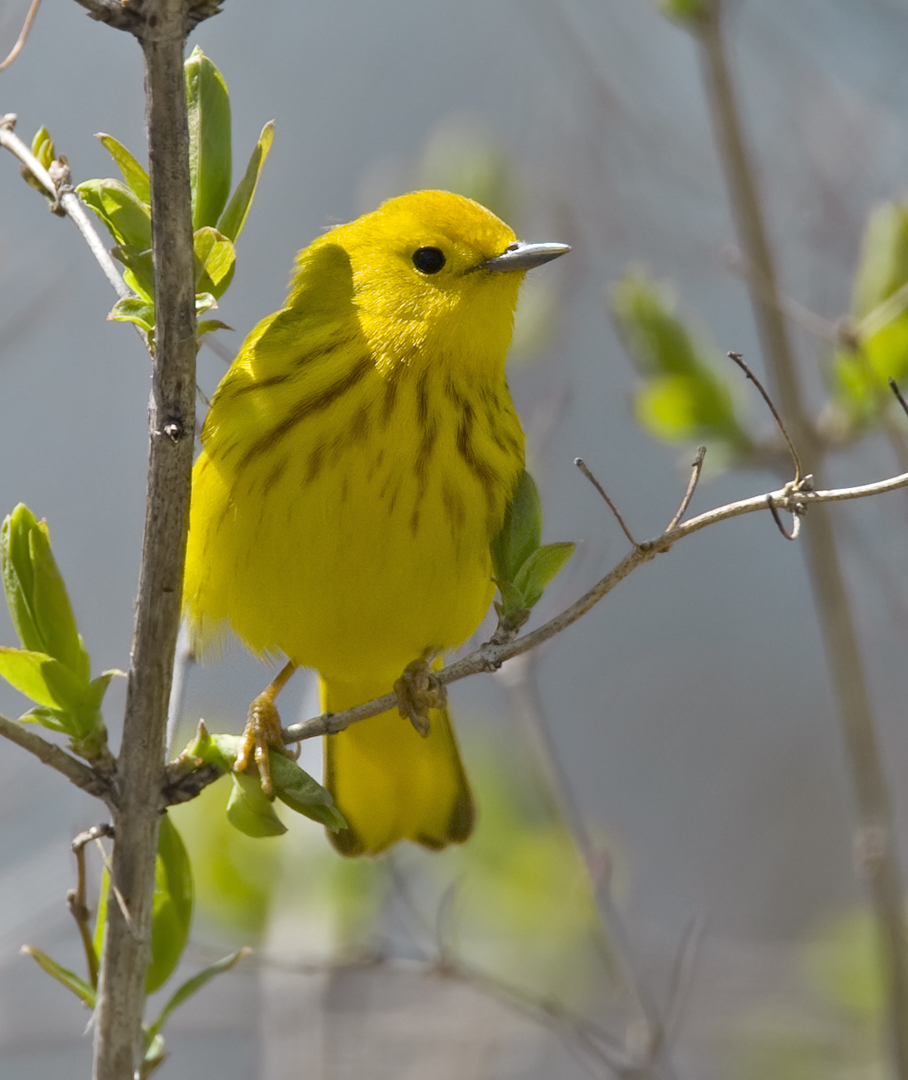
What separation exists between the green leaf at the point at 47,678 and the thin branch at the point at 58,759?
78 millimetres

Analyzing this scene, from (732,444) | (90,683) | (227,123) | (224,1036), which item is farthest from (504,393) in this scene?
(224,1036)

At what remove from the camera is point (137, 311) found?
5.56 feet

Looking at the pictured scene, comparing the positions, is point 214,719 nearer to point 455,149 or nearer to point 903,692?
point 455,149

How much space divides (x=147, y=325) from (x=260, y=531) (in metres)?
0.77

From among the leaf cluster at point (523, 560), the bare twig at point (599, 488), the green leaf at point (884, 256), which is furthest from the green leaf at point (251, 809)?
the green leaf at point (884, 256)

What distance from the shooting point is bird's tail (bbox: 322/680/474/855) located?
2885 mm

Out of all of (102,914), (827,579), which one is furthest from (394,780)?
(102,914)

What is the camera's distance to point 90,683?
176 centimetres

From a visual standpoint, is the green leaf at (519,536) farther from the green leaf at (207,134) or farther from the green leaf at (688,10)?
the green leaf at (688,10)

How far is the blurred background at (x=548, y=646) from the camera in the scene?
3484 mm

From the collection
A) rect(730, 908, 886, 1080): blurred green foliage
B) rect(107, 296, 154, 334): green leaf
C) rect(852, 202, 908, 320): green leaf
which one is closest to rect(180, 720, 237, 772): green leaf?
rect(107, 296, 154, 334): green leaf

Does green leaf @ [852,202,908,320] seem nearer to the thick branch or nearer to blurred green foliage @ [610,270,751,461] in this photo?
blurred green foliage @ [610,270,751,461]

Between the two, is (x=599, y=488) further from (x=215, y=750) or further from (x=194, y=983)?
(x=194, y=983)

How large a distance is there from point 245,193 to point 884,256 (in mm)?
1692
